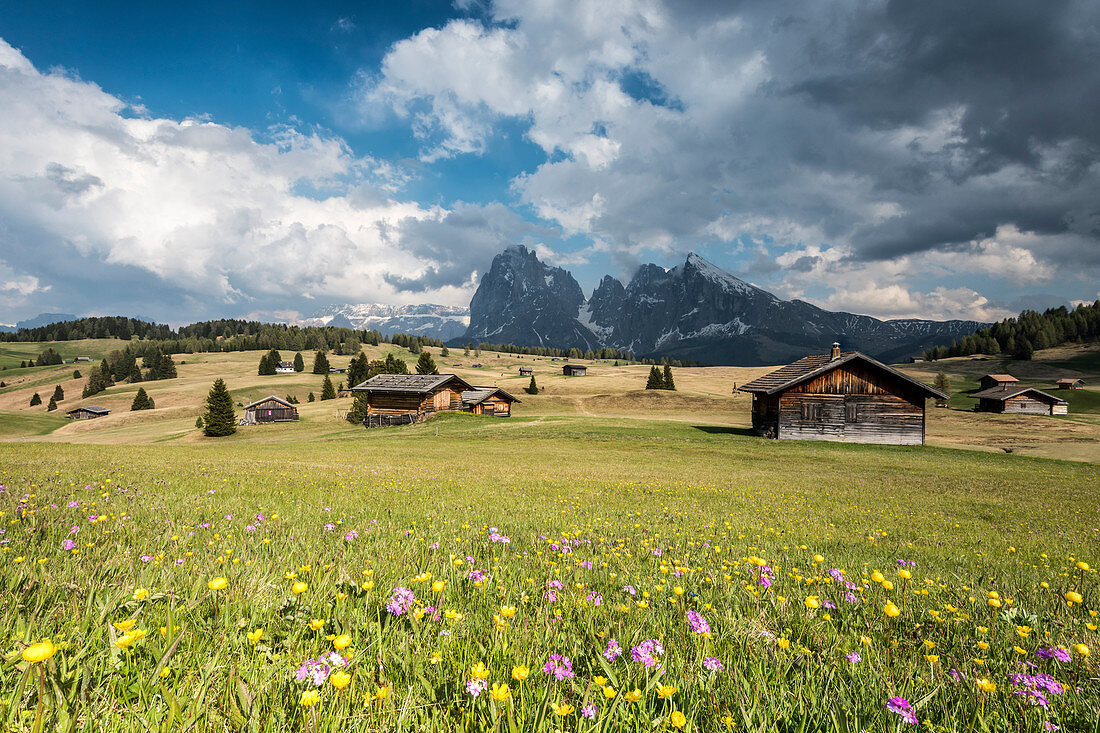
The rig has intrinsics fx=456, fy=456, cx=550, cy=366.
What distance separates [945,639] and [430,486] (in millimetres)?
9831

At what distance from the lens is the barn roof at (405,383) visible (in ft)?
205

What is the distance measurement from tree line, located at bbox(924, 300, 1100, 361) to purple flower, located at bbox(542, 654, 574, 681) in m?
172

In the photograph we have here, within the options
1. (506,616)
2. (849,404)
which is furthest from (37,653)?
(849,404)

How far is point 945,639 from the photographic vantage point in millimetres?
3020

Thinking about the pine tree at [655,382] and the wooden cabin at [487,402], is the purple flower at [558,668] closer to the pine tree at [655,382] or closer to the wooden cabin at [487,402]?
the wooden cabin at [487,402]

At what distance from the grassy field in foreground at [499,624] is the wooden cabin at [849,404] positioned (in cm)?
3353

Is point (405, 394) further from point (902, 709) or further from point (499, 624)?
point (902, 709)

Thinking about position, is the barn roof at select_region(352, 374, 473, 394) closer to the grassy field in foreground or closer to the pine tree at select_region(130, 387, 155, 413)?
the grassy field in foreground

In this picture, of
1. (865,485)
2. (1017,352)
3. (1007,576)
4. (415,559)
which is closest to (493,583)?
(415,559)

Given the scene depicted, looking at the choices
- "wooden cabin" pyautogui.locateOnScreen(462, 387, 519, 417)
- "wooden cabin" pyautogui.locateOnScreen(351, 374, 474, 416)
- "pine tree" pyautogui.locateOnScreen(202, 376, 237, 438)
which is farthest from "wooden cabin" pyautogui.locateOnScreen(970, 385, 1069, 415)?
"pine tree" pyautogui.locateOnScreen(202, 376, 237, 438)

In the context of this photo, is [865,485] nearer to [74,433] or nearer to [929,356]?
[74,433]

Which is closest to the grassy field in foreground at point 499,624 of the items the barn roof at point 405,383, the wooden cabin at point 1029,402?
the barn roof at point 405,383

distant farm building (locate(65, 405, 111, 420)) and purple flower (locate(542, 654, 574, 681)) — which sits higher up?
purple flower (locate(542, 654, 574, 681))

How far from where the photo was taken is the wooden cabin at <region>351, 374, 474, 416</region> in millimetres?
62719
